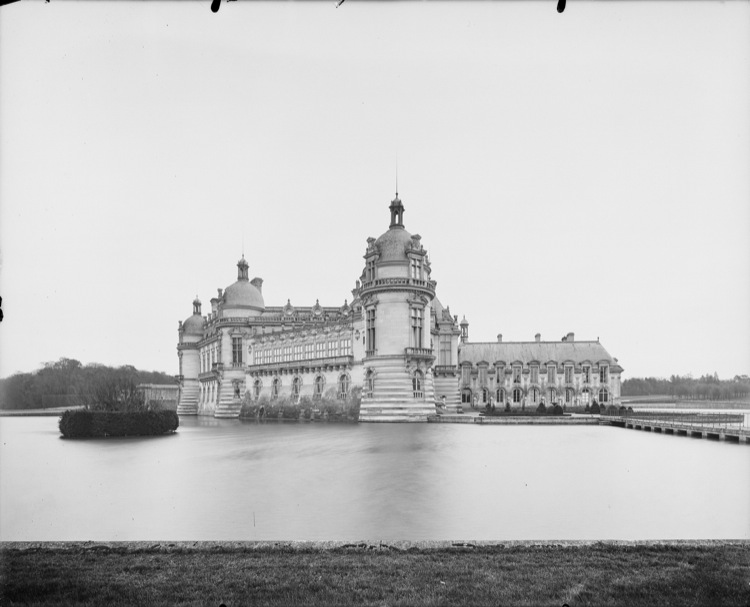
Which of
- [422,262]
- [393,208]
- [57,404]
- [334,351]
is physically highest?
[393,208]

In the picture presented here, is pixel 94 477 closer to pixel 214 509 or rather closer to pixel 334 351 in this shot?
pixel 214 509

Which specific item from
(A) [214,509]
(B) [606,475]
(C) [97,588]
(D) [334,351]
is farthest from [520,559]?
(D) [334,351]

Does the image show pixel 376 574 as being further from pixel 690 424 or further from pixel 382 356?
pixel 382 356

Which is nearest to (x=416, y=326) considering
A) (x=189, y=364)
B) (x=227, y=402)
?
(x=227, y=402)

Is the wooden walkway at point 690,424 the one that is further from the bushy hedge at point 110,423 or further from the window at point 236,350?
the window at point 236,350

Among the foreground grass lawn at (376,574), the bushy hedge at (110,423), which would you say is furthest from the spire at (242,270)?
the foreground grass lawn at (376,574)

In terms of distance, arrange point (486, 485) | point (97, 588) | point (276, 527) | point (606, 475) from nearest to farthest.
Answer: point (97, 588) → point (276, 527) → point (486, 485) → point (606, 475)

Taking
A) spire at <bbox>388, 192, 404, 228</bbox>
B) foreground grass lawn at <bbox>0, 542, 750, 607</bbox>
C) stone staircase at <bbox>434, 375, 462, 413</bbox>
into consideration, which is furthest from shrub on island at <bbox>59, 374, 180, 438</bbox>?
foreground grass lawn at <bbox>0, 542, 750, 607</bbox>
